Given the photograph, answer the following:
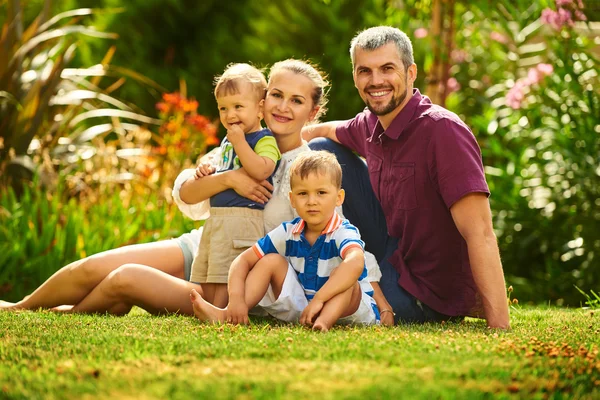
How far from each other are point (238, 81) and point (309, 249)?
88cm

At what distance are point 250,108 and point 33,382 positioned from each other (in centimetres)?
188

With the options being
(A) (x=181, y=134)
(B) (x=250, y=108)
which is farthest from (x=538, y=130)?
(B) (x=250, y=108)

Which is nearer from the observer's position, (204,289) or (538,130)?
(204,289)

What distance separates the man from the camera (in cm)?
388

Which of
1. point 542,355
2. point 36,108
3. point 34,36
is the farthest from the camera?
point 34,36

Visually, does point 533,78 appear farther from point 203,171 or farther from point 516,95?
point 203,171

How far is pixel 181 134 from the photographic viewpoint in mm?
7016

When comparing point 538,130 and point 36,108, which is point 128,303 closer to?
point 36,108

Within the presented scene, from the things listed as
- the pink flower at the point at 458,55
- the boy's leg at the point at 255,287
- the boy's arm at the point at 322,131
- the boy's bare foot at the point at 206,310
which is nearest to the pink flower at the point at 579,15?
the boy's arm at the point at 322,131

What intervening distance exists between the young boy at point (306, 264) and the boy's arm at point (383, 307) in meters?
0.08

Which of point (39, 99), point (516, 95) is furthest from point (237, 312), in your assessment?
point (516, 95)

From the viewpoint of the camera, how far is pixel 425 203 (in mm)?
3957

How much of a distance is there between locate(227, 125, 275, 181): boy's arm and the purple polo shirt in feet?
2.04

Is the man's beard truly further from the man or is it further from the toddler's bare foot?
the toddler's bare foot
